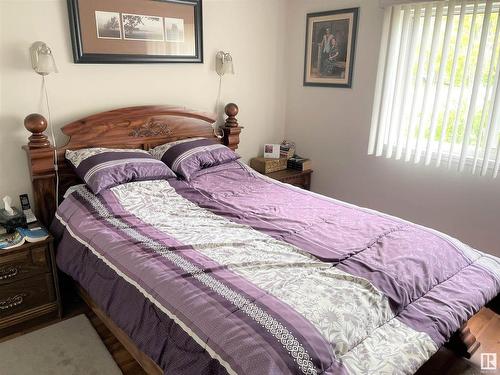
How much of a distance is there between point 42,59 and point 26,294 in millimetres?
1347

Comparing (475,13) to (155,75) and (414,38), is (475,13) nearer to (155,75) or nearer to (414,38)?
(414,38)

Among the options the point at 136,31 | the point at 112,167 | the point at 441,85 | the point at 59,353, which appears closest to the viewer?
the point at 59,353

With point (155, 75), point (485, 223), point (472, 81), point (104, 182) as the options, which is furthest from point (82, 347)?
point (472, 81)

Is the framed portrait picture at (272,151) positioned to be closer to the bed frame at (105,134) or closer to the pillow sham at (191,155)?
the bed frame at (105,134)

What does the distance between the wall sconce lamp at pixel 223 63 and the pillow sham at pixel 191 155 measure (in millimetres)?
608

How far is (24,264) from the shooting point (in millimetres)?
2070

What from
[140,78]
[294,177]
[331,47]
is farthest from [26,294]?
[331,47]

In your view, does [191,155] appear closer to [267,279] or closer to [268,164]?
[268,164]

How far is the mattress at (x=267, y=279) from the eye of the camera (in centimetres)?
122

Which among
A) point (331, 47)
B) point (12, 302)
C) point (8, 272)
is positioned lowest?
point (12, 302)

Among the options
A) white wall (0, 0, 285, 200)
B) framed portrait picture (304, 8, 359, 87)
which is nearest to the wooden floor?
white wall (0, 0, 285, 200)

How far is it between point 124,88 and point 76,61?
36 centimetres

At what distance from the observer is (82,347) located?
6.62ft

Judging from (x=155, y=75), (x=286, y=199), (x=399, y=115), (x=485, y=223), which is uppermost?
(x=155, y=75)
